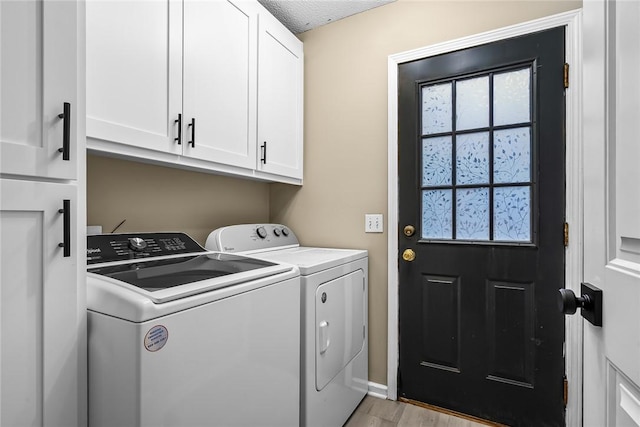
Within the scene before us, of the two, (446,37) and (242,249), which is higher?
(446,37)

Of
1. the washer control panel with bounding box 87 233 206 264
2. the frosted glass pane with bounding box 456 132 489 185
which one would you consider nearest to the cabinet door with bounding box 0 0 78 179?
the washer control panel with bounding box 87 233 206 264

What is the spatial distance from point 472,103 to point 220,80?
1.38m

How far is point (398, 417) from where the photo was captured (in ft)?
6.14

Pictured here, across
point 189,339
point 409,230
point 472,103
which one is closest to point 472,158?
point 472,103

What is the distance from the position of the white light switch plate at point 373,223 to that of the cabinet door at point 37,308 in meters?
1.61

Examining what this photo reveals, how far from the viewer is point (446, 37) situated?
6.37 feet

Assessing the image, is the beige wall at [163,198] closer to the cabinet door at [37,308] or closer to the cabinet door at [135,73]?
the cabinet door at [135,73]

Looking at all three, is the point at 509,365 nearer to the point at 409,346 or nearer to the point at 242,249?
the point at 409,346

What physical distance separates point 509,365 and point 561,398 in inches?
10.0

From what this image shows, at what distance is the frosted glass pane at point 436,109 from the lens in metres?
1.93

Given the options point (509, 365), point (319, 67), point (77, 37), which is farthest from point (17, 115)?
point (509, 365)

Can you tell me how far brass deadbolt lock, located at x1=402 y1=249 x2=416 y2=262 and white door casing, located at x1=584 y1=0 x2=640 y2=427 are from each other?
1275mm

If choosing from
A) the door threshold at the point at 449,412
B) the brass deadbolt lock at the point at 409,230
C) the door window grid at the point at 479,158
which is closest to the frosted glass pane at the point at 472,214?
the door window grid at the point at 479,158

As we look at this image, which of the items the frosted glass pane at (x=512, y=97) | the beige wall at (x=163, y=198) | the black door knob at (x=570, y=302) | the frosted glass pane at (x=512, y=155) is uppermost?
the frosted glass pane at (x=512, y=97)
